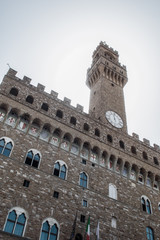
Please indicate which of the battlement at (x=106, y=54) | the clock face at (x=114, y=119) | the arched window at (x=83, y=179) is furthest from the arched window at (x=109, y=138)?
the battlement at (x=106, y=54)

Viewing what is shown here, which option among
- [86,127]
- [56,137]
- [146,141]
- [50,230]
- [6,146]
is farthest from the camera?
[146,141]

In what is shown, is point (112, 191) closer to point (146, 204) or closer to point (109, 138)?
point (146, 204)

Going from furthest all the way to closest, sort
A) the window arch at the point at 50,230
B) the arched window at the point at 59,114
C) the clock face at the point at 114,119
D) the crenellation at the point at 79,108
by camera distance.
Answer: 1. the clock face at the point at 114,119
2. the crenellation at the point at 79,108
3. the arched window at the point at 59,114
4. the window arch at the point at 50,230

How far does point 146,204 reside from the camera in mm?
19500

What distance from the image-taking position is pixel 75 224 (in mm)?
14906

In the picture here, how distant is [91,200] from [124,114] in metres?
11.5

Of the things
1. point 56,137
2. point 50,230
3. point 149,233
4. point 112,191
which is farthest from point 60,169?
point 149,233

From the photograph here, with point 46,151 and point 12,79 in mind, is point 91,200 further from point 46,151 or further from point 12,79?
point 12,79

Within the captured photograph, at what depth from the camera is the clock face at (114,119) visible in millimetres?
23322

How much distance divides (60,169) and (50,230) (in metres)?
4.25

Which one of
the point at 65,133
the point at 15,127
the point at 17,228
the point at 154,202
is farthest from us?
the point at 154,202

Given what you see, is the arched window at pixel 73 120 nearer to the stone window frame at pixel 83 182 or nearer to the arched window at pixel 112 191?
the stone window frame at pixel 83 182

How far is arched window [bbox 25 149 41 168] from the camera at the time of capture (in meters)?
16.2

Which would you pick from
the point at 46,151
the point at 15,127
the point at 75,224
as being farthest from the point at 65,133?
the point at 75,224
